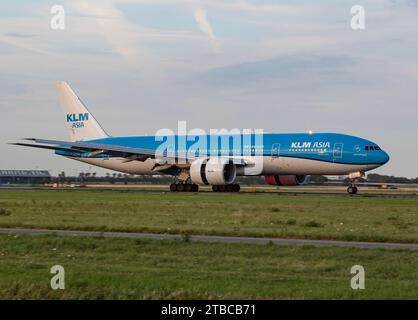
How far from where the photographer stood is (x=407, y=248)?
73.9 feet

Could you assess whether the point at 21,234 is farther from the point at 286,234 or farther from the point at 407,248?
the point at 407,248

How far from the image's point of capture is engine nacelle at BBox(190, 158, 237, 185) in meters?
59.4

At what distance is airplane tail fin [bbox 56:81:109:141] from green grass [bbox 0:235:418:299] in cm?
5020

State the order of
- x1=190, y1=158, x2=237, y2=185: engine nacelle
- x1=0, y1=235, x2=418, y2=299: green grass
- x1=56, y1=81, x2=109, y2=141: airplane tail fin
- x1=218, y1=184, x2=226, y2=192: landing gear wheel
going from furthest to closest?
x1=56, y1=81, x2=109, y2=141: airplane tail fin, x1=218, y1=184, x2=226, y2=192: landing gear wheel, x1=190, y1=158, x2=237, y2=185: engine nacelle, x1=0, y1=235, x2=418, y2=299: green grass

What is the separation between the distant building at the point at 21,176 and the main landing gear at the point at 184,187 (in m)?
110

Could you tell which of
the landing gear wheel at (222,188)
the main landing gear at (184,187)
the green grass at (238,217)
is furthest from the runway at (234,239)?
the main landing gear at (184,187)

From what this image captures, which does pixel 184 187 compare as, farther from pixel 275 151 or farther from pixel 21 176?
pixel 21 176

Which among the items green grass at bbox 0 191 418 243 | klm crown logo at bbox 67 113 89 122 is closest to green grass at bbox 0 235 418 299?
green grass at bbox 0 191 418 243

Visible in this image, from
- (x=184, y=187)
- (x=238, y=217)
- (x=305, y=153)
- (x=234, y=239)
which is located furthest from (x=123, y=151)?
(x=234, y=239)

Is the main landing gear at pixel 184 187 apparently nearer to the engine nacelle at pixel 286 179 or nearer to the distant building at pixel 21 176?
the engine nacelle at pixel 286 179

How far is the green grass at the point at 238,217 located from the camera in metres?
27.7

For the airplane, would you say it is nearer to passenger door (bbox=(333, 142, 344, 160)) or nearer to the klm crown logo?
passenger door (bbox=(333, 142, 344, 160))

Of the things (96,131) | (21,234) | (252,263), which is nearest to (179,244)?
(252,263)
